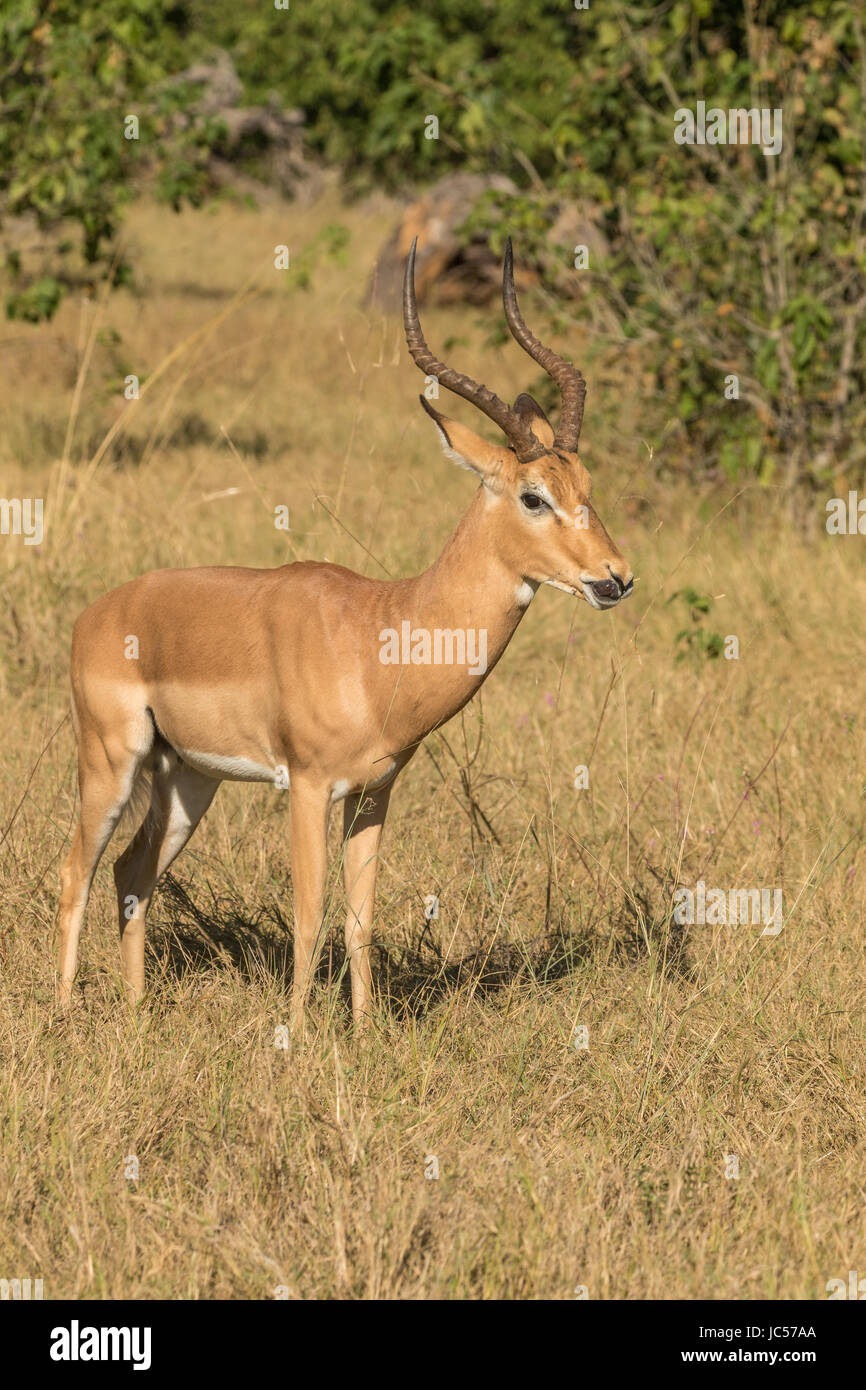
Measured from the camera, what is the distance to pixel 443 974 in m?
4.95

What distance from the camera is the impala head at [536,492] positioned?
13.5 feet

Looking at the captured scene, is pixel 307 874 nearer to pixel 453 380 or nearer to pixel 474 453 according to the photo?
pixel 474 453

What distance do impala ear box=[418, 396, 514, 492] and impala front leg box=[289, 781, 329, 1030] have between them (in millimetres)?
982

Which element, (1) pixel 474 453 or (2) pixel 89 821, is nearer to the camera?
(1) pixel 474 453

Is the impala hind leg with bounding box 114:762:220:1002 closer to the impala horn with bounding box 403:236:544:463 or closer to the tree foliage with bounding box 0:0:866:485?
the impala horn with bounding box 403:236:544:463

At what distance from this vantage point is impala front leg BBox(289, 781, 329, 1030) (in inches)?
175

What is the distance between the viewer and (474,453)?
4.25 metres

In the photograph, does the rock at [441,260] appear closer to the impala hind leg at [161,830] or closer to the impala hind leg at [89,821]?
the impala hind leg at [161,830]

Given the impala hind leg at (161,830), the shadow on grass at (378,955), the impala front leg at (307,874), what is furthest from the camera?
the impala hind leg at (161,830)

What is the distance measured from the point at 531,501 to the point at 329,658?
0.71m

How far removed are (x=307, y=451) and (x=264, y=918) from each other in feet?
23.6
